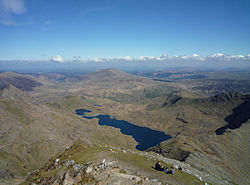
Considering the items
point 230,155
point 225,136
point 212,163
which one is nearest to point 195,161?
point 212,163

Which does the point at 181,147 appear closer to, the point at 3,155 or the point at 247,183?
the point at 247,183

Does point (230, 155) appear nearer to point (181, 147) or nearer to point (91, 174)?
point (181, 147)

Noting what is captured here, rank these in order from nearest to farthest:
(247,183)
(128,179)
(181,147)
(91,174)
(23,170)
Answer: (128,179) < (91,174) < (247,183) < (181,147) < (23,170)

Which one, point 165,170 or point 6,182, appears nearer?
point 165,170

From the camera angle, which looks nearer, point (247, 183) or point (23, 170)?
point (247, 183)

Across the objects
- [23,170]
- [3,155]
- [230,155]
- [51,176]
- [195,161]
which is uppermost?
[51,176]

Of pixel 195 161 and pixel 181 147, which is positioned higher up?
pixel 195 161

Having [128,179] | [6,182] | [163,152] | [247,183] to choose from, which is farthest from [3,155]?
[247,183]

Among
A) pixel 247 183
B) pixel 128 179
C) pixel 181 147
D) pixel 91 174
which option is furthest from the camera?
pixel 181 147

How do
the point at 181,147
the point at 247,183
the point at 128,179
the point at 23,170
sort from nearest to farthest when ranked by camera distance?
the point at 128,179, the point at 247,183, the point at 181,147, the point at 23,170
